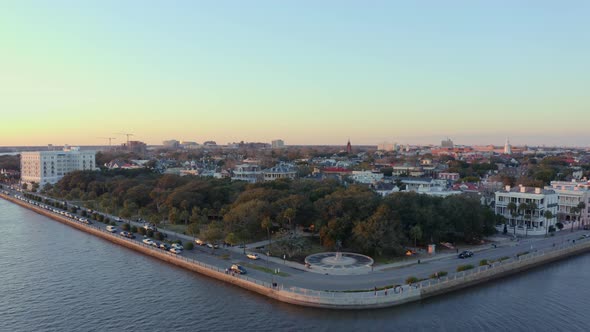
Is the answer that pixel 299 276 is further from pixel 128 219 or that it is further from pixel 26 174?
pixel 26 174

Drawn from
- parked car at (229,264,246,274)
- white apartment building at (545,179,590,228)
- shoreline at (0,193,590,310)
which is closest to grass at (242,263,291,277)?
parked car at (229,264,246,274)

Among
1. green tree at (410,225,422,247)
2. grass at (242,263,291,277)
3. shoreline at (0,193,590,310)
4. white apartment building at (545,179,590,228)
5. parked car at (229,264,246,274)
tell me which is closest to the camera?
shoreline at (0,193,590,310)

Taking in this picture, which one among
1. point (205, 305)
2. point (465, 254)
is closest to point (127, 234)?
point (205, 305)

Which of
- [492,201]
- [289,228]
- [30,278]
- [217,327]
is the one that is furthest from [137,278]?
[492,201]

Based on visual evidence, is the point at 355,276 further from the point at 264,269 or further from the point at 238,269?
the point at 238,269

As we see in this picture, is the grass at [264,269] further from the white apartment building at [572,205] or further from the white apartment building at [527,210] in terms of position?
the white apartment building at [572,205]

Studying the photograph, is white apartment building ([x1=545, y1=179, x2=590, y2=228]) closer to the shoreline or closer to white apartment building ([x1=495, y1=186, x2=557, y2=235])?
white apartment building ([x1=495, y1=186, x2=557, y2=235])

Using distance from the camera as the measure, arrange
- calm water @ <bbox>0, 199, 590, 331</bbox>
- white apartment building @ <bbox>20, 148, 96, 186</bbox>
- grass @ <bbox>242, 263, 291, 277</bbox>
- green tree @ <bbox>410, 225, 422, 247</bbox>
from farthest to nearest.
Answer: white apartment building @ <bbox>20, 148, 96, 186</bbox>
green tree @ <bbox>410, 225, 422, 247</bbox>
grass @ <bbox>242, 263, 291, 277</bbox>
calm water @ <bbox>0, 199, 590, 331</bbox>
